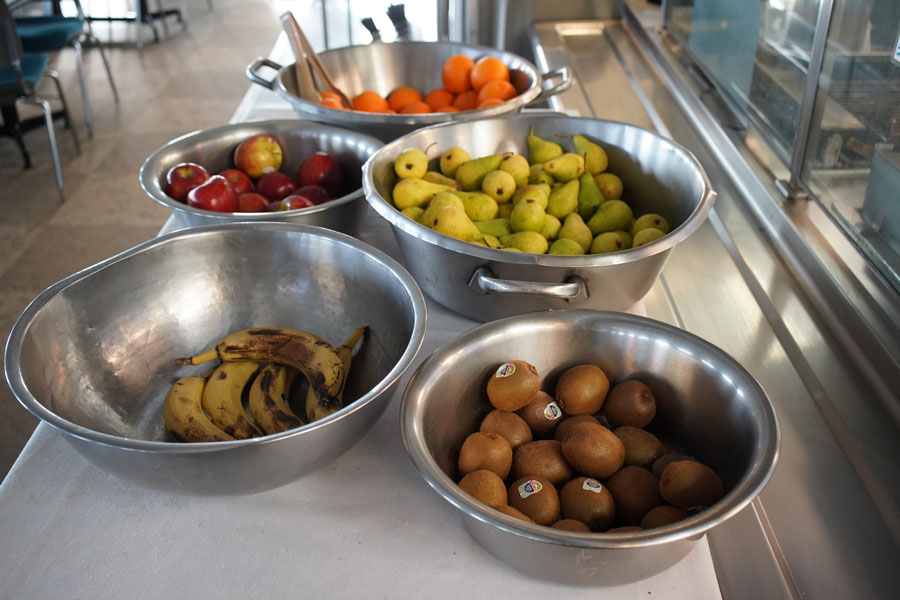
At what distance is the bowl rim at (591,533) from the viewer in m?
0.45

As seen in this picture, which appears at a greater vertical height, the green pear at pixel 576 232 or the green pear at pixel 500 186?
the green pear at pixel 500 186

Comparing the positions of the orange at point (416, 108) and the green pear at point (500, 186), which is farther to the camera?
the orange at point (416, 108)

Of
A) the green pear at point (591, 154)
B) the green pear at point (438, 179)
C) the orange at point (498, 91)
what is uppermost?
the orange at point (498, 91)

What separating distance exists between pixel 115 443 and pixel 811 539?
529mm

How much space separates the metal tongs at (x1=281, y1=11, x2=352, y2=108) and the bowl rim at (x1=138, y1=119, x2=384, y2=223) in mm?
116

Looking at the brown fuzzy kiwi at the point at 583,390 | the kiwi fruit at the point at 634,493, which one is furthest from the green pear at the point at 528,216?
the kiwi fruit at the point at 634,493

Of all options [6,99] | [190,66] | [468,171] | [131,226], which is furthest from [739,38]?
[190,66]

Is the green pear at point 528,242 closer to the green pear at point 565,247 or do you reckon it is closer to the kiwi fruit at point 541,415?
the green pear at point 565,247

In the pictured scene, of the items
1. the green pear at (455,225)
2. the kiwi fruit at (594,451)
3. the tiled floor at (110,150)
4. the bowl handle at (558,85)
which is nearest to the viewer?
the kiwi fruit at (594,451)

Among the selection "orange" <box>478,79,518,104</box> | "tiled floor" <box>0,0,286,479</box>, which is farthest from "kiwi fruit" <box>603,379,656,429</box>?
"tiled floor" <box>0,0,286,479</box>

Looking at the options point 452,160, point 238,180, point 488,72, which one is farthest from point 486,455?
point 488,72

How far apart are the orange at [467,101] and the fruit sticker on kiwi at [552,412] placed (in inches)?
29.0

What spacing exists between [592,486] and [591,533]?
0.08 meters

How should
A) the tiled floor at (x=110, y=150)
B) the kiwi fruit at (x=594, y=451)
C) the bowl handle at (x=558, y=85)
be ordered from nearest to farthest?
the kiwi fruit at (x=594, y=451) < the bowl handle at (x=558, y=85) < the tiled floor at (x=110, y=150)
